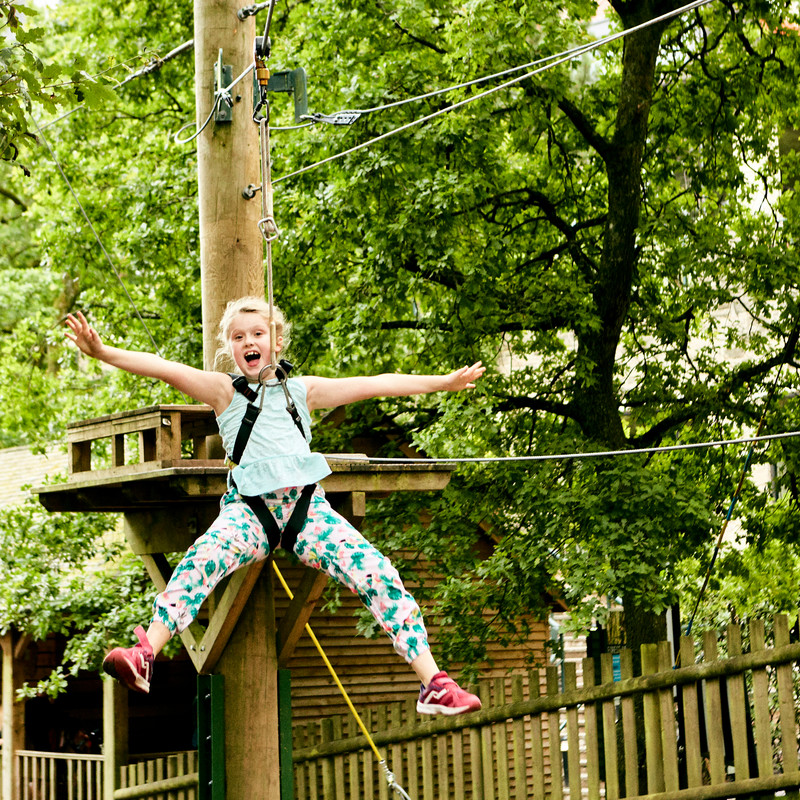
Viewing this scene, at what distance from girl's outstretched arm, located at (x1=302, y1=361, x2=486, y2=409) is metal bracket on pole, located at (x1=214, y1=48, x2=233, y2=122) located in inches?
69.9

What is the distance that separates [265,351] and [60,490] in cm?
236

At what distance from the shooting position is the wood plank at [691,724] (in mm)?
7645

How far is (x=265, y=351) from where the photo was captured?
190 inches

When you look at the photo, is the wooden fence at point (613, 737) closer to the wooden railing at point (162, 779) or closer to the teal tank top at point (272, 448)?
the wooden railing at point (162, 779)

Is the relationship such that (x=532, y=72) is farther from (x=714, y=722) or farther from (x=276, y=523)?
(x=714, y=722)

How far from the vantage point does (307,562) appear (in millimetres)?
4703

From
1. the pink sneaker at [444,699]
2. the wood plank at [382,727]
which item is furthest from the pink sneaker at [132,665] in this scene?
the wood plank at [382,727]

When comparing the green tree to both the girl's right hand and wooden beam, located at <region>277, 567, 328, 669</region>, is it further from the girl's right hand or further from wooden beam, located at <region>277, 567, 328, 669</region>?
the girl's right hand

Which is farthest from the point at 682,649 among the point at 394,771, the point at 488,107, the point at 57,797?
the point at 57,797

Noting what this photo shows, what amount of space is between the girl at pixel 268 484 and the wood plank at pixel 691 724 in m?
3.66

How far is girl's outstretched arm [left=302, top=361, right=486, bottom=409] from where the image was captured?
4797 millimetres

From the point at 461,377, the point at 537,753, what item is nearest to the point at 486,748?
the point at 537,753

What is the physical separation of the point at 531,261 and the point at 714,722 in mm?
4620

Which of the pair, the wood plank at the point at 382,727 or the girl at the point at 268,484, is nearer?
the girl at the point at 268,484
